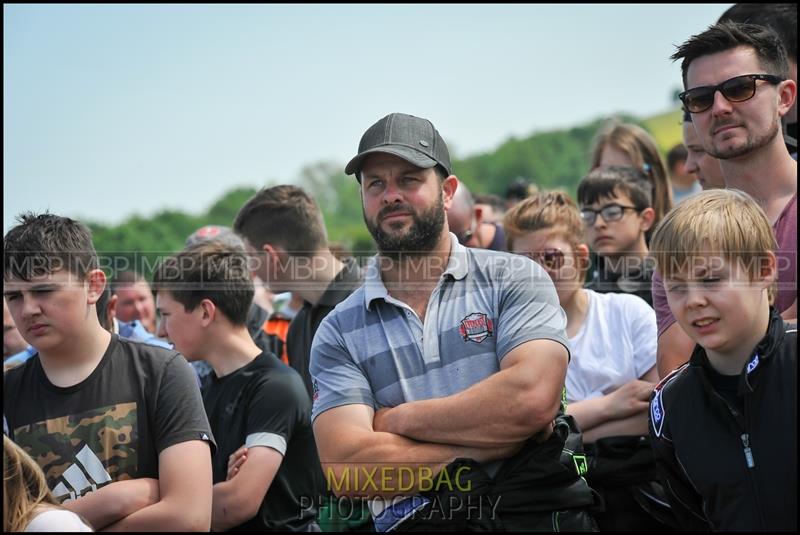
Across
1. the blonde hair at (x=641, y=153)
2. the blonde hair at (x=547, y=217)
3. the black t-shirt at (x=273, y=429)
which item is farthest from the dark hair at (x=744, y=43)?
the black t-shirt at (x=273, y=429)

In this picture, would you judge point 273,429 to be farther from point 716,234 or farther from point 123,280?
point 123,280

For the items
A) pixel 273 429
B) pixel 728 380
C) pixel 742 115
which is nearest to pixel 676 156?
pixel 742 115

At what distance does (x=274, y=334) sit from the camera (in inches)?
269

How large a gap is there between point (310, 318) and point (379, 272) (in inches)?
63.8

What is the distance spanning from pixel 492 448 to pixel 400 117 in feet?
5.53

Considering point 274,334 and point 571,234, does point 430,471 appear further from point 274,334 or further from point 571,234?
point 274,334

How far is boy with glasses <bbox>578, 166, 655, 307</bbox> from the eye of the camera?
563 centimetres

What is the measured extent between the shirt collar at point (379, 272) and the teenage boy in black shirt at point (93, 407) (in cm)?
92

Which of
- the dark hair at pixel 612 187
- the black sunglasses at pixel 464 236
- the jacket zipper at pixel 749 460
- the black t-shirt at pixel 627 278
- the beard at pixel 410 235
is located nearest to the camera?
the jacket zipper at pixel 749 460

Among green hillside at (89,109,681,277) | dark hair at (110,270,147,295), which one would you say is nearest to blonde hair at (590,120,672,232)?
dark hair at (110,270,147,295)

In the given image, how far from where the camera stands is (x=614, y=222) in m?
5.71

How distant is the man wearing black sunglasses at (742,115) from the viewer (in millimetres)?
3842

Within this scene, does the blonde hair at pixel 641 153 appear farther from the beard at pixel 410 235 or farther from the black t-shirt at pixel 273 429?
the black t-shirt at pixel 273 429

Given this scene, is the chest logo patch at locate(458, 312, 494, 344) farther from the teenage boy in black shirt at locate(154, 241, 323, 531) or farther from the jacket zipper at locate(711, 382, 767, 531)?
the teenage boy in black shirt at locate(154, 241, 323, 531)
